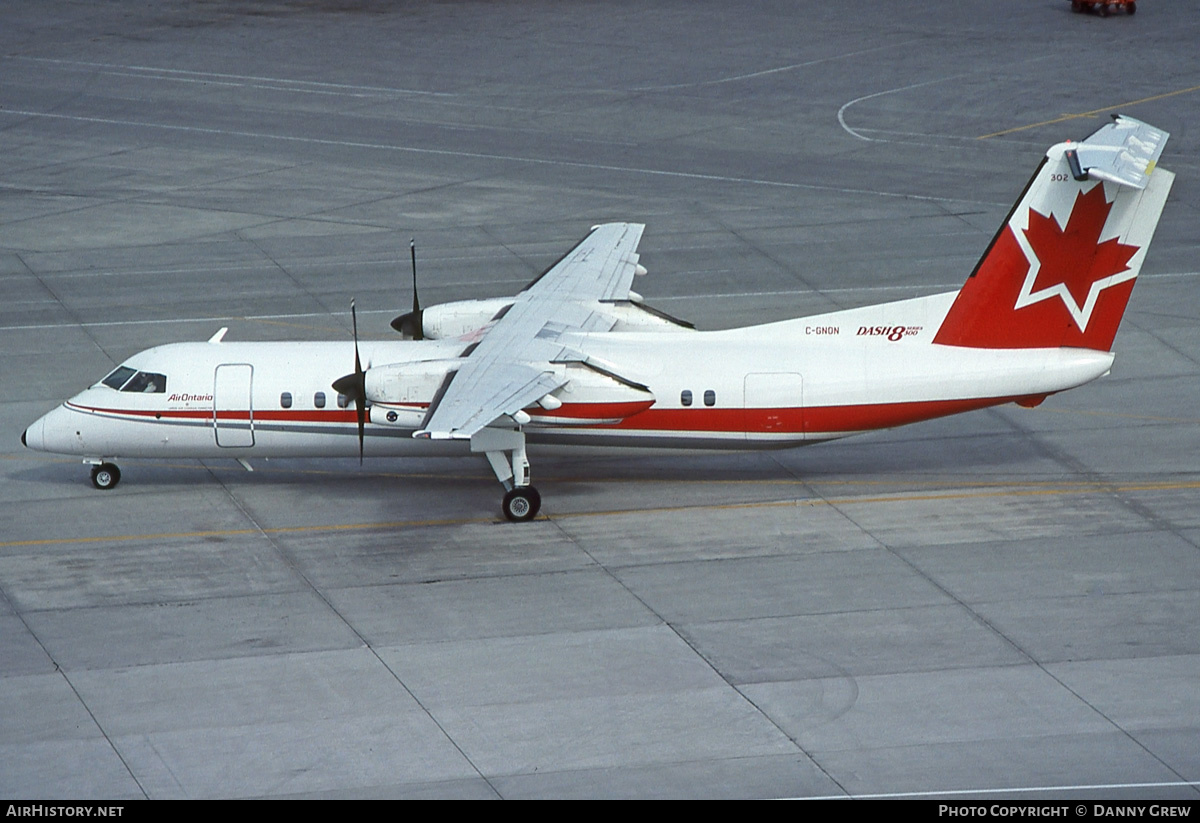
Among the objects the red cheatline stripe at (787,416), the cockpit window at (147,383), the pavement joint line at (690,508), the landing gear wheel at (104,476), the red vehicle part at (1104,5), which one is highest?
the red vehicle part at (1104,5)

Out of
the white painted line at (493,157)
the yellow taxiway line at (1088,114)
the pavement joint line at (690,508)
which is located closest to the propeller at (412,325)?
the pavement joint line at (690,508)

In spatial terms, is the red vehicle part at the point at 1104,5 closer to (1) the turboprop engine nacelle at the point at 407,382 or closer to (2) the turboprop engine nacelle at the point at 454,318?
(2) the turboprop engine nacelle at the point at 454,318

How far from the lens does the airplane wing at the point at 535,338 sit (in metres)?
26.6

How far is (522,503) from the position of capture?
95.9 feet

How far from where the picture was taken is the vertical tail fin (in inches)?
1114

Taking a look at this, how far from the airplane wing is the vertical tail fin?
275 inches

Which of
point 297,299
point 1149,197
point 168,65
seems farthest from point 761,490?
point 168,65

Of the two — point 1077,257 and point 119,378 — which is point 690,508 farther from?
point 119,378

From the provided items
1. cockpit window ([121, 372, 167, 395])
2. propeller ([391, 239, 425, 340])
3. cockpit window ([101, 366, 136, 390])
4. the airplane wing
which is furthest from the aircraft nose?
the airplane wing

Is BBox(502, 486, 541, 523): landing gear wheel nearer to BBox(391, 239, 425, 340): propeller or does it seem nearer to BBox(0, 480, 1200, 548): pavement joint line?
BBox(0, 480, 1200, 548): pavement joint line

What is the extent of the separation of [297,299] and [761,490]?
51.3 ft

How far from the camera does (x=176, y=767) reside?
70.9 feet

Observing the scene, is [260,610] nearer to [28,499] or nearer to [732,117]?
[28,499]

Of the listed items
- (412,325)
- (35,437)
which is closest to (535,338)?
(412,325)
